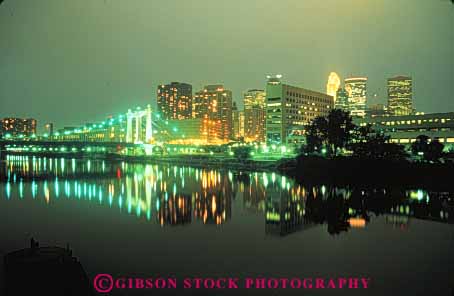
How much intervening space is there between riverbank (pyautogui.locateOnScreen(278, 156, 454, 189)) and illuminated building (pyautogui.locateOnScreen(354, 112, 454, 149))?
1521 centimetres

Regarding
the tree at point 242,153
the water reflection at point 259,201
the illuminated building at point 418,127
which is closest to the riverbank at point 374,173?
the water reflection at point 259,201

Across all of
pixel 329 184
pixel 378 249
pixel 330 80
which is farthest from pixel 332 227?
pixel 330 80

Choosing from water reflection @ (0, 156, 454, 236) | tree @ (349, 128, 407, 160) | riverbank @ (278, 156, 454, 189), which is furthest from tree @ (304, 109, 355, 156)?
water reflection @ (0, 156, 454, 236)

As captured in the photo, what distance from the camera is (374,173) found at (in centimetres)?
1864

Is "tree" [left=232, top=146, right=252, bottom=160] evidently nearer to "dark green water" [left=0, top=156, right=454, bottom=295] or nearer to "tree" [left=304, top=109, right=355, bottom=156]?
"tree" [left=304, top=109, right=355, bottom=156]

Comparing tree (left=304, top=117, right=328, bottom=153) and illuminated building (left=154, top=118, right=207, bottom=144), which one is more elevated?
illuminated building (left=154, top=118, right=207, bottom=144)

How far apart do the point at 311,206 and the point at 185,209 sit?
4045 mm

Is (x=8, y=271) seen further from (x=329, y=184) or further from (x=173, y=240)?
(x=329, y=184)

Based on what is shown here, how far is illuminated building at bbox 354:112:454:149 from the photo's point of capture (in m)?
32.2

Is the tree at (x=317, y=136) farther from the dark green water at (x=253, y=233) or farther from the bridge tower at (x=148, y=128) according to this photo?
the bridge tower at (x=148, y=128)

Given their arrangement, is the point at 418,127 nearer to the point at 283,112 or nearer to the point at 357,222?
the point at 283,112

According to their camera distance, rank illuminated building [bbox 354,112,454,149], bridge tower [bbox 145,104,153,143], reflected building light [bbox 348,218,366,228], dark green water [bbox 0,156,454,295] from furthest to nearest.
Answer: bridge tower [bbox 145,104,153,143]
illuminated building [bbox 354,112,454,149]
reflected building light [bbox 348,218,366,228]
dark green water [bbox 0,156,454,295]

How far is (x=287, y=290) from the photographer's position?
5.50 metres

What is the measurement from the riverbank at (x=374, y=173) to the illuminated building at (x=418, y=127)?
15.2m
